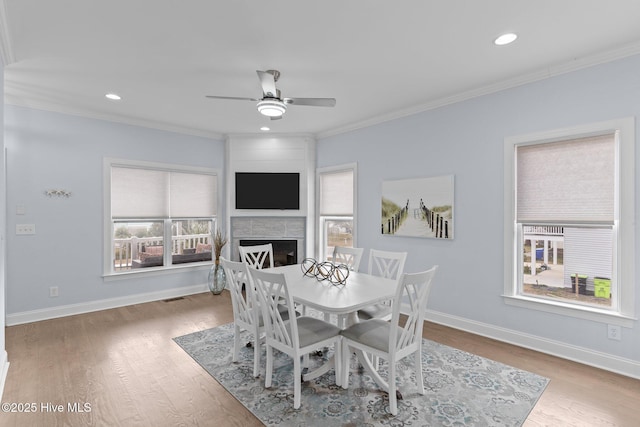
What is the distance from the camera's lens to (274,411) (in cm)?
221

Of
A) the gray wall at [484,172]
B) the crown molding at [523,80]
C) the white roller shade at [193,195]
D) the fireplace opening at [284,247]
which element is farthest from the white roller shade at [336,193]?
the white roller shade at [193,195]

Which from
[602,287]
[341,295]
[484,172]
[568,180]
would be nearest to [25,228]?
[341,295]

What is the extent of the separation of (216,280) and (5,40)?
3.77 metres

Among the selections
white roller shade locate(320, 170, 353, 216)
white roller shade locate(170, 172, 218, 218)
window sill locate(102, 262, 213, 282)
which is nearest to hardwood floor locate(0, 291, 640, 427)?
window sill locate(102, 262, 213, 282)

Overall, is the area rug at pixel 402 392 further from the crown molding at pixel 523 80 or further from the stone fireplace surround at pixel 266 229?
the crown molding at pixel 523 80

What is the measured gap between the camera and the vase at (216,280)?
5.28 m

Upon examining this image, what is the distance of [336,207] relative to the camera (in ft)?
17.5

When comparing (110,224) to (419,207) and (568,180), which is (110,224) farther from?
(568,180)

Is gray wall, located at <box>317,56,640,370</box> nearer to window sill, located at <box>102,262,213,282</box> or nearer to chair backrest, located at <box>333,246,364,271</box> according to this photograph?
chair backrest, located at <box>333,246,364,271</box>

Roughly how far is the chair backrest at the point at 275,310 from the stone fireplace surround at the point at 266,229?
9.85 feet

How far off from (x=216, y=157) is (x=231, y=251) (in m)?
1.64

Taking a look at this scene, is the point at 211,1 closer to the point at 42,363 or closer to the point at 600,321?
the point at 42,363

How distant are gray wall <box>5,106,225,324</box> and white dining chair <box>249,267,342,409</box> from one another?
3.22 meters

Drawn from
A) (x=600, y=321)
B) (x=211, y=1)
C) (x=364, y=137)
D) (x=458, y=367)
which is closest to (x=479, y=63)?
(x=364, y=137)
